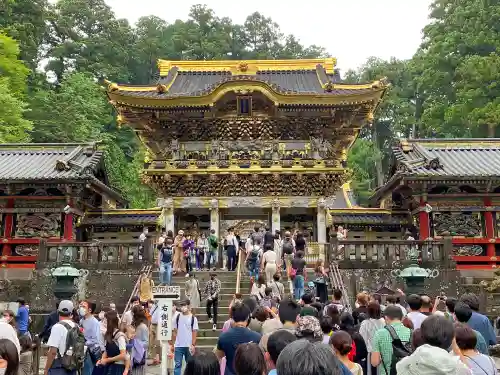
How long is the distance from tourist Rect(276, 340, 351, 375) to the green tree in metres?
27.7

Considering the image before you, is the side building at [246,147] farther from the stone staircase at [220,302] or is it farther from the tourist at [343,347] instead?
the tourist at [343,347]

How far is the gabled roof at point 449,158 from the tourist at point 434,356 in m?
16.4

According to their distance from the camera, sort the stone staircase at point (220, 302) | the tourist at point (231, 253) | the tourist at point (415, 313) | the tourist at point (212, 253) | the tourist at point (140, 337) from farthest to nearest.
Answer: the tourist at point (212, 253), the tourist at point (231, 253), the stone staircase at point (220, 302), the tourist at point (140, 337), the tourist at point (415, 313)

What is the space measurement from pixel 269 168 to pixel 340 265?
7.00m

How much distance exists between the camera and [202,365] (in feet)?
11.8

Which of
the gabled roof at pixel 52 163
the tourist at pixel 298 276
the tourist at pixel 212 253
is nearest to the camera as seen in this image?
the tourist at pixel 298 276

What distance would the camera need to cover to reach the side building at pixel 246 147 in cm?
2262

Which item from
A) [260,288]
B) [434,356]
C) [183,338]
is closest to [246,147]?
[260,288]

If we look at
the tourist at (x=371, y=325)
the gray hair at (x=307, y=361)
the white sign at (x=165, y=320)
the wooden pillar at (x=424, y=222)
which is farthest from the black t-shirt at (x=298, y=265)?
the gray hair at (x=307, y=361)

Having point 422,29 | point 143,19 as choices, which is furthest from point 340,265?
point 143,19

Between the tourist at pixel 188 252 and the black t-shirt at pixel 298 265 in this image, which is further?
the tourist at pixel 188 252

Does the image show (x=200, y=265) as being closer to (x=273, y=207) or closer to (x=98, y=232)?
(x=273, y=207)

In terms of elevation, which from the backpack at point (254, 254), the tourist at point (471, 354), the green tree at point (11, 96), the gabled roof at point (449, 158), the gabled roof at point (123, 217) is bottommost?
the tourist at point (471, 354)

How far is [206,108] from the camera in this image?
2302cm
